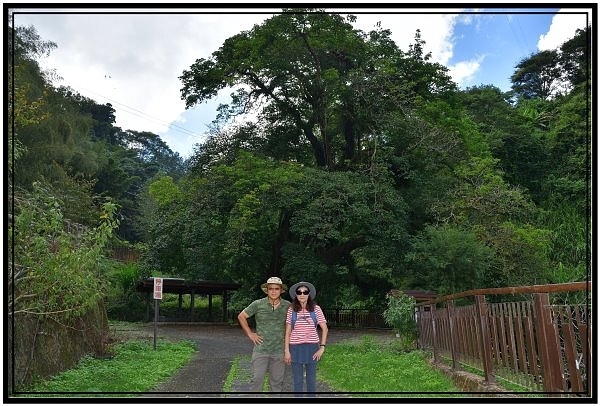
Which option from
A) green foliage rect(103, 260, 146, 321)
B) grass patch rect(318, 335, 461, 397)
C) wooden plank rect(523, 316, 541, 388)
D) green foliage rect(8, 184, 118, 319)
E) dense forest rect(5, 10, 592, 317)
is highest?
dense forest rect(5, 10, 592, 317)

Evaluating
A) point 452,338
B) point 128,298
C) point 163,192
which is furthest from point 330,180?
point 128,298

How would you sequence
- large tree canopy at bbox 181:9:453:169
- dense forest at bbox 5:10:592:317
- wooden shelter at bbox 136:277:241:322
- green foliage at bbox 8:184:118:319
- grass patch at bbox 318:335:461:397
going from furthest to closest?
wooden shelter at bbox 136:277:241:322, large tree canopy at bbox 181:9:453:169, dense forest at bbox 5:10:592:317, grass patch at bbox 318:335:461:397, green foliage at bbox 8:184:118:319

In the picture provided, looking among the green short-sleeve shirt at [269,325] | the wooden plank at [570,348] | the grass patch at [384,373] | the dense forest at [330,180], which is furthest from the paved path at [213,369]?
the dense forest at [330,180]

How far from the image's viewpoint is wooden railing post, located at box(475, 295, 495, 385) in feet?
17.9

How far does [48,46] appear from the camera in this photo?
14.5m

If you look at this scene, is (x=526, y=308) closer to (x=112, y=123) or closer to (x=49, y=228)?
(x=49, y=228)

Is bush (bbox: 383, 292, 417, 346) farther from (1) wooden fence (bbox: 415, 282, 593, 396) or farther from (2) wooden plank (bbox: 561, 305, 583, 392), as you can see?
(2) wooden plank (bbox: 561, 305, 583, 392)

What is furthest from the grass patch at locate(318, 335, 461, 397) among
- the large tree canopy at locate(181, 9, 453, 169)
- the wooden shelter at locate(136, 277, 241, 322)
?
the wooden shelter at locate(136, 277, 241, 322)

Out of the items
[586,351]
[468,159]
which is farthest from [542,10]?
[468,159]

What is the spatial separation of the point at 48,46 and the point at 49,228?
9730 millimetres

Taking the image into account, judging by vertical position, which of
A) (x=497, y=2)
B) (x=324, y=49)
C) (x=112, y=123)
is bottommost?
(x=497, y=2)

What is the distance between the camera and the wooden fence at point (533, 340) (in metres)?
3.76

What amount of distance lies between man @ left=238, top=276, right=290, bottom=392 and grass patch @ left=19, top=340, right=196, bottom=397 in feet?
5.25

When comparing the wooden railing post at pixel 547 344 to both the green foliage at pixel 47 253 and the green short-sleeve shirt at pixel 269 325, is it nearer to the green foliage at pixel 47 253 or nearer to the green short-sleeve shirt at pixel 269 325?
the green short-sleeve shirt at pixel 269 325
